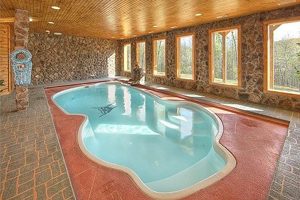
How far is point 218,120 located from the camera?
503cm

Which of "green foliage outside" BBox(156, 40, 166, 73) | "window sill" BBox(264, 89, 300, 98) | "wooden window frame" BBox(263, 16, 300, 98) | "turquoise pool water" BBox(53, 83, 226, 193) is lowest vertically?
"turquoise pool water" BBox(53, 83, 226, 193)

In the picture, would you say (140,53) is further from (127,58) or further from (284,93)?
(284,93)

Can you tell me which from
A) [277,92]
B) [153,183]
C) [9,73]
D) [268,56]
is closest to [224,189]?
[153,183]

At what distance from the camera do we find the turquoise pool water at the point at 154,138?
338cm

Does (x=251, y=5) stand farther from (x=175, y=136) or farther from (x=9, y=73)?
(x=9, y=73)

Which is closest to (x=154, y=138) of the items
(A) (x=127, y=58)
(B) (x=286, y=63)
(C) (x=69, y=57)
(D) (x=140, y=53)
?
(B) (x=286, y=63)

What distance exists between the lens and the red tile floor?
228cm

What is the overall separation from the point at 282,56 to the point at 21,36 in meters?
8.40

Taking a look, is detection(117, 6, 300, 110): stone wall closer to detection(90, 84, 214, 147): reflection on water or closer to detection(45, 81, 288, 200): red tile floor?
detection(90, 84, 214, 147): reflection on water

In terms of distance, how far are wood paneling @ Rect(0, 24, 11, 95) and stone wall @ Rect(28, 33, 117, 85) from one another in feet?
6.64

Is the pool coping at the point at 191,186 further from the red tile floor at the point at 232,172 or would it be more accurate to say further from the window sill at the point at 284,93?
the window sill at the point at 284,93

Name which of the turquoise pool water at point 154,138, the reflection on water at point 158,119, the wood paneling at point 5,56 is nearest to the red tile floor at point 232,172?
the turquoise pool water at point 154,138

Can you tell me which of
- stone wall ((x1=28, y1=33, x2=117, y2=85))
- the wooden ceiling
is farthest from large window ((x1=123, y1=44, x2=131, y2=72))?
the wooden ceiling

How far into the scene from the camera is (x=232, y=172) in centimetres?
276
